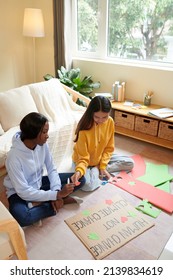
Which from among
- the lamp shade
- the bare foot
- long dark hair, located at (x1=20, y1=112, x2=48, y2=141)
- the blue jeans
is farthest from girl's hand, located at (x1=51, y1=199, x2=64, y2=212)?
the lamp shade

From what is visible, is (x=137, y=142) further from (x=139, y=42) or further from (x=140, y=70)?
(x=139, y=42)

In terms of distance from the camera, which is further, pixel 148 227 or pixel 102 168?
pixel 102 168

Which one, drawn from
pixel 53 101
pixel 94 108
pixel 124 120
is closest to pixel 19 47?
pixel 53 101

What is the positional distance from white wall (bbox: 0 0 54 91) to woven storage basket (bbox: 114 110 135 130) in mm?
1380

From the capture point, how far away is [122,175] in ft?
7.22

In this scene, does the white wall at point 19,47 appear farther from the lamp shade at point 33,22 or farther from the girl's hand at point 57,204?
the girl's hand at point 57,204

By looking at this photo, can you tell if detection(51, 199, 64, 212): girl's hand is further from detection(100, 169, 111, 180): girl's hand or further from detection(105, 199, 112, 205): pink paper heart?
detection(100, 169, 111, 180): girl's hand

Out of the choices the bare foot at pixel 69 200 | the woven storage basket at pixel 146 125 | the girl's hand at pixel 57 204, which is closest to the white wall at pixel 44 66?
the woven storage basket at pixel 146 125

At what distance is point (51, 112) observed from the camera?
2562 mm

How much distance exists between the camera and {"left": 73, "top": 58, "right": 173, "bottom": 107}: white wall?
2770 millimetres

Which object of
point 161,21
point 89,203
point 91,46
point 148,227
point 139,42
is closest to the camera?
point 148,227

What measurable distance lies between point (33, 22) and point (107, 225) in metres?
2.68
